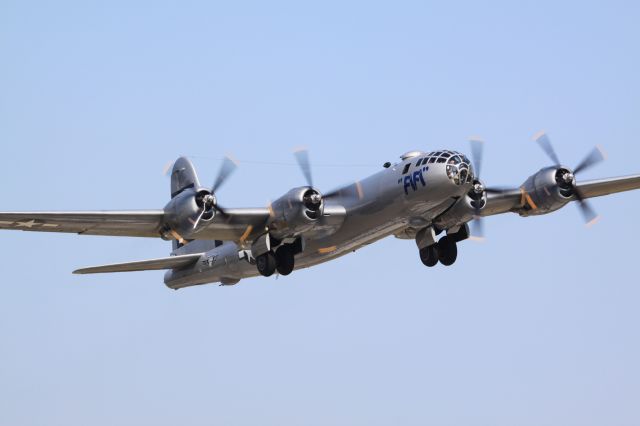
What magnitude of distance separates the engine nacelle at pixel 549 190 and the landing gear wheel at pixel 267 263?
990cm

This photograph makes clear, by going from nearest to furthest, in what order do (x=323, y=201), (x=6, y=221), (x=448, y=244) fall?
(x=6, y=221), (x=323, y=201), (x=448, y=244)

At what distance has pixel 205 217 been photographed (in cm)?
3669

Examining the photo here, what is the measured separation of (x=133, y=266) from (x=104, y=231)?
12.8 feet

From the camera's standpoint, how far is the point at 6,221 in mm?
35719

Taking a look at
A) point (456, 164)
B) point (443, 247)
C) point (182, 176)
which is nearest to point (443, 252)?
point (443, 247)

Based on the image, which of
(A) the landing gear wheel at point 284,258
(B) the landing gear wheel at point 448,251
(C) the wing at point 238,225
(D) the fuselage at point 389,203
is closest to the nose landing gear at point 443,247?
(B) the landing gear wheel at point 448,251

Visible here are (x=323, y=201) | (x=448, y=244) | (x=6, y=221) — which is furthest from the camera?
(x=448, y=244)

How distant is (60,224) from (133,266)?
225 inches

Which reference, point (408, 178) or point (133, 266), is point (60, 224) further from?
point (408, 178)

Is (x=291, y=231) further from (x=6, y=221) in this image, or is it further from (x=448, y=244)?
(x=6, y=221)

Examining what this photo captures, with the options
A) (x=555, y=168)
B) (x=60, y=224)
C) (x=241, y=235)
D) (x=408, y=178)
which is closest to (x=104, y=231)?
(x=60, y=224)

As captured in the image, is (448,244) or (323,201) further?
(448,244)

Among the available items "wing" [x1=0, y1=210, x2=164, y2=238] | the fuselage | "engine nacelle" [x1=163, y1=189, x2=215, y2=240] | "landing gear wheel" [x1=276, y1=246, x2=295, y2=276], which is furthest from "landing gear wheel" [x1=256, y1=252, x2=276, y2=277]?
"wing" [x1=0, y1=210, x2=164, y2=238]

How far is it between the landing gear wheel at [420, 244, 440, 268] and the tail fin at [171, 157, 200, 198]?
881cm
